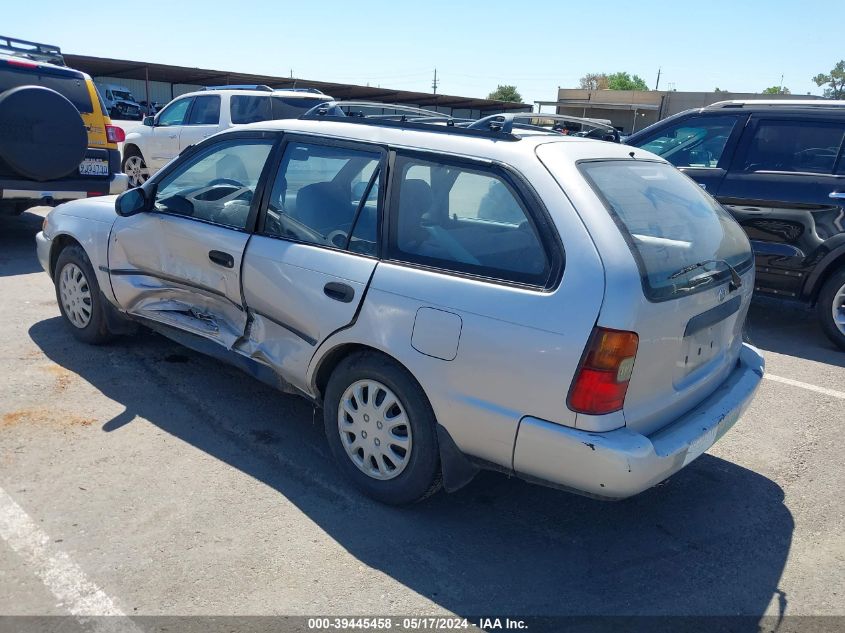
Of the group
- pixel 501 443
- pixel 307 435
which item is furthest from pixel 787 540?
pixel 307 435

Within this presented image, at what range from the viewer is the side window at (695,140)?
6.80 meters

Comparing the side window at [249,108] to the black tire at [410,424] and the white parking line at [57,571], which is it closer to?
the black tire at [410,424]

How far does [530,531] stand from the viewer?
3.30m

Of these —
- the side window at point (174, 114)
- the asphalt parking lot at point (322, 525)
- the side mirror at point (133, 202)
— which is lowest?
the asphalt parking lot at point (322, 525)

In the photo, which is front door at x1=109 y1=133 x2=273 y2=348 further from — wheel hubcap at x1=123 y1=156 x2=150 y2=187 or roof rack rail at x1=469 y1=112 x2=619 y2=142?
wheel hubcap at x1=123 y1=156 x2=150 y2=187

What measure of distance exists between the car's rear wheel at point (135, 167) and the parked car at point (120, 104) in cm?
2539

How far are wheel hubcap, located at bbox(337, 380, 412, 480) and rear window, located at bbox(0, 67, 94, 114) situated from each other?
21.0 ft

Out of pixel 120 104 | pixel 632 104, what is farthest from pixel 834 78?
pixel 120 104

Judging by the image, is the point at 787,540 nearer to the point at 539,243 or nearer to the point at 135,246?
the point at 539,243

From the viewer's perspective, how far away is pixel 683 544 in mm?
3262

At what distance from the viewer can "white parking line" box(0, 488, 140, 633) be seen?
264 centimetres

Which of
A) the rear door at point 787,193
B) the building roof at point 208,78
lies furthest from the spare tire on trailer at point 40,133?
the building roof at point 208,78

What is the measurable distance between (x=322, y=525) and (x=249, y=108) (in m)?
9.57

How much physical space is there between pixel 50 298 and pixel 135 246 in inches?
95.3
